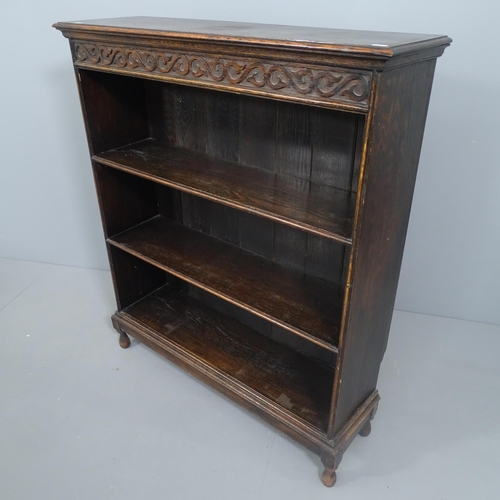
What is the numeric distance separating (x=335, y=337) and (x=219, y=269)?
0.57 metres

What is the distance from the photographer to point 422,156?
2014 millimetres

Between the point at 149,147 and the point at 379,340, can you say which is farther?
the point at 149,147

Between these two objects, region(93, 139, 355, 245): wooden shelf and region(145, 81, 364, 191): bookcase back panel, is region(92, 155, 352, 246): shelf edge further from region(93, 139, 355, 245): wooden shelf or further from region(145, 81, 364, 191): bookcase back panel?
region(145, 81, 364, 191): bookcase back panel

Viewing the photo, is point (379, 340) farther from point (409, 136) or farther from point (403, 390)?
point (409, 136)

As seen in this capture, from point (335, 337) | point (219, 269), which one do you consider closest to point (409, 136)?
point (335, 337)

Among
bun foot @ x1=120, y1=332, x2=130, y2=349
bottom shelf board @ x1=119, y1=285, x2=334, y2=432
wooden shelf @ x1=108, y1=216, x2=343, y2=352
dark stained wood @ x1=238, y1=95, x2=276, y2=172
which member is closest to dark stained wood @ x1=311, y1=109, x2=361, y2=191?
dark stained wood @ x1=238, y1=95, x2=276, y2=172

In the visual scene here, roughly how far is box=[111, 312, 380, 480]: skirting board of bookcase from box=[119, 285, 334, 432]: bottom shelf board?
0.02m

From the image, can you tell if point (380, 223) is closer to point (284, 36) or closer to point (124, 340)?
point (284, 36)

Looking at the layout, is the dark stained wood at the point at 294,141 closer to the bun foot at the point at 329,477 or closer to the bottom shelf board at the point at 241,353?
the bottom shelf board at the point at 241,353

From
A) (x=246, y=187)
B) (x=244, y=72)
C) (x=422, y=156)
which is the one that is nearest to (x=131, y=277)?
(x=246, y=187)

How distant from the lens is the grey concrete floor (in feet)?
5.32

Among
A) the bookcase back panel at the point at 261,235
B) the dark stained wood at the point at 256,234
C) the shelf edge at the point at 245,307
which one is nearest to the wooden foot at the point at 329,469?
the shelf edge at the point at 245,307

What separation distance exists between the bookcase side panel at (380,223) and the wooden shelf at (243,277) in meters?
0.13

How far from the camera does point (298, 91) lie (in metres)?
1.15
